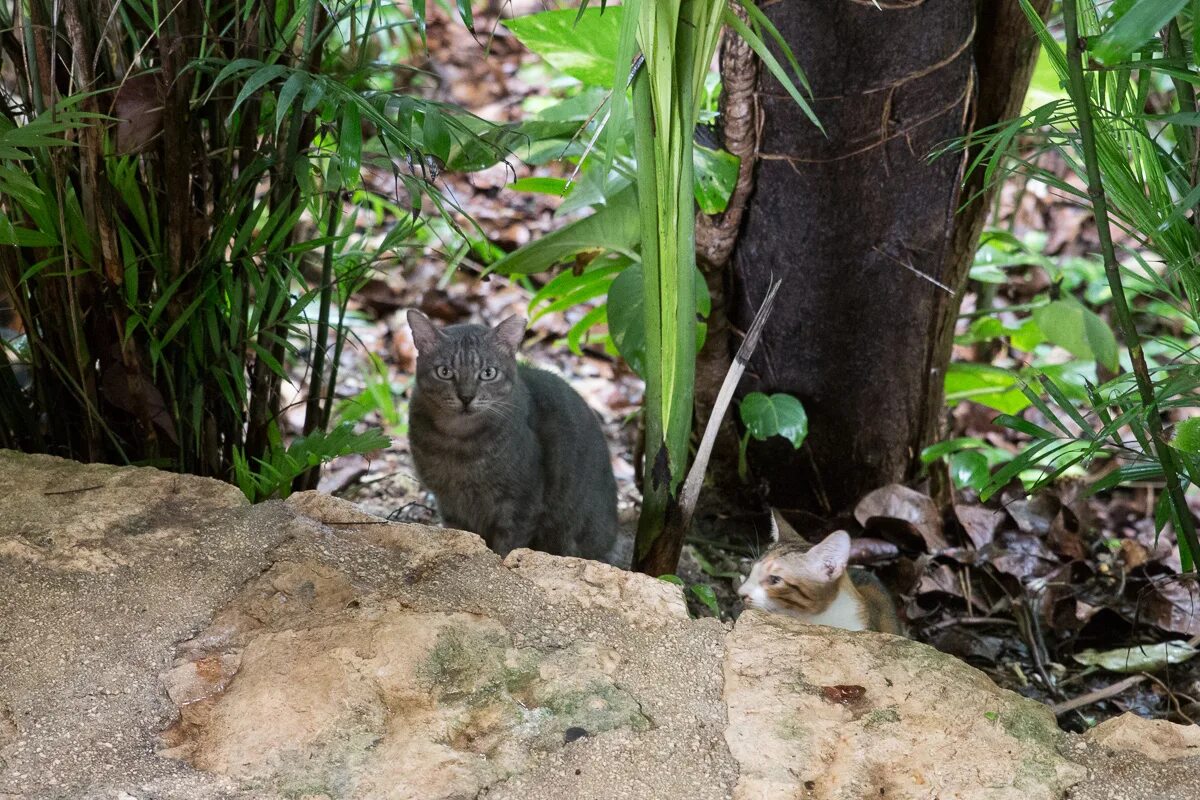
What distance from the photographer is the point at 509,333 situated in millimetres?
3334

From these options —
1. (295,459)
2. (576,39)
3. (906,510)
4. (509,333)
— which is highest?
(576,39)

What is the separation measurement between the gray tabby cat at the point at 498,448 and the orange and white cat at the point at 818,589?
68cm

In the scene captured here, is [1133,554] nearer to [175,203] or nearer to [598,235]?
[598,235]

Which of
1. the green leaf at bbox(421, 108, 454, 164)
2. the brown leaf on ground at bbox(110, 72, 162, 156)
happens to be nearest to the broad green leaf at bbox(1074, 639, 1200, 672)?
the green leaf at bbox(421, 108, 454, 164)

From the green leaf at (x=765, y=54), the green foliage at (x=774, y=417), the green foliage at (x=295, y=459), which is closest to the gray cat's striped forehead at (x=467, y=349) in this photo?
the green foliage at (x=295, y=459)

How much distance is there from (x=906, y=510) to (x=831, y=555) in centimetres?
71

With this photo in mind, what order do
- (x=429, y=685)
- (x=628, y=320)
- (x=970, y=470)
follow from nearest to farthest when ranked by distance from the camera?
(x=429, y=685) → (x=628, y=320) → (x=970, y=470)

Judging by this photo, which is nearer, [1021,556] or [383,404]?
[1021,556]

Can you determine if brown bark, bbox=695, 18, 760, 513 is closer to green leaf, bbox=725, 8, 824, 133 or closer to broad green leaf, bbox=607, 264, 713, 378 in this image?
broad green leaf, bbox=607, 264, 713, 378

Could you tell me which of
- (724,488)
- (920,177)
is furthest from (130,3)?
(724,488)

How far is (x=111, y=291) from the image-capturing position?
8.21 ft

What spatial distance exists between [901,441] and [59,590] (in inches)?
93.1

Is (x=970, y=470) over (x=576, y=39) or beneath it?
beneath

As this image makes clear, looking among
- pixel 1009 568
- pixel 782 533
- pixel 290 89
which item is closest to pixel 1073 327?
pixel 1009 568
